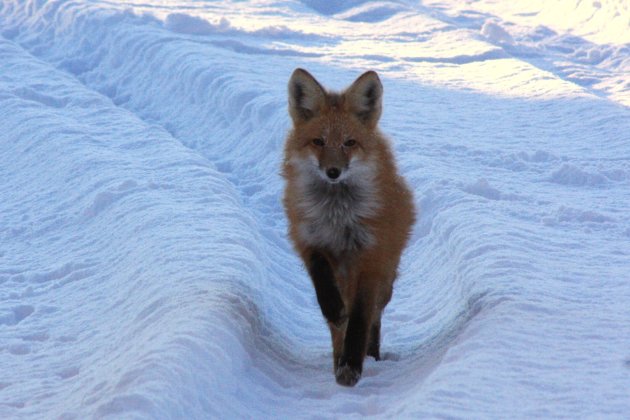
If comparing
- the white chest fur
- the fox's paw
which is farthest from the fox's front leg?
the white chest fur

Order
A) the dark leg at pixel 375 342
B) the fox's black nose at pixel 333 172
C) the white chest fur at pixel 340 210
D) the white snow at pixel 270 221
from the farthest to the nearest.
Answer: the dark leg at pixel 375 342, the white chest fur at pixel 340 210, the fox's black nose at pixel 333 172, the white snow at pixel 270 221

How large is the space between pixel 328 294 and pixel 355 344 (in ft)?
1.20

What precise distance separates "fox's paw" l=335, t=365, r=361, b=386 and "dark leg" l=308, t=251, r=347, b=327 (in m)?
0.28

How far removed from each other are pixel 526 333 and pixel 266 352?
1747 millimetres

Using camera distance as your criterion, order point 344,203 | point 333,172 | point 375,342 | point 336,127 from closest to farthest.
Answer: point 333,172 → point 336,127 → point 344,203 → point 375,342

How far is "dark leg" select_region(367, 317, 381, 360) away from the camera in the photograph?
6.61 meters

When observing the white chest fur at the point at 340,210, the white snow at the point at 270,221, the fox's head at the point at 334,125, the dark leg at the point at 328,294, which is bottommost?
the white snow at the point at 270,221

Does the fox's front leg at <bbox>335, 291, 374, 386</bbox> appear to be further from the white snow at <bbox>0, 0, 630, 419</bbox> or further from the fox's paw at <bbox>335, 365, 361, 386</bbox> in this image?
the white snow at <bbox>0, 0, 630, 419</bbox>

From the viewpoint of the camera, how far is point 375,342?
6652 mm

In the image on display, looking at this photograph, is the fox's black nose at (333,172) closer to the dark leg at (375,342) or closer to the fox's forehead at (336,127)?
the fox's forehead at (336,127)

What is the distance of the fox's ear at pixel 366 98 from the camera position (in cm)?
609

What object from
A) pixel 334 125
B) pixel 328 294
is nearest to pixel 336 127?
pixel 334 125

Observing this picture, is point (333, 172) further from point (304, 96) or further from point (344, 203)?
point (304, 96)

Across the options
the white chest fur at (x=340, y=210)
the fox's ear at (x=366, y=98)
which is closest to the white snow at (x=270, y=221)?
the white chest fur at (x=340, y=210)
